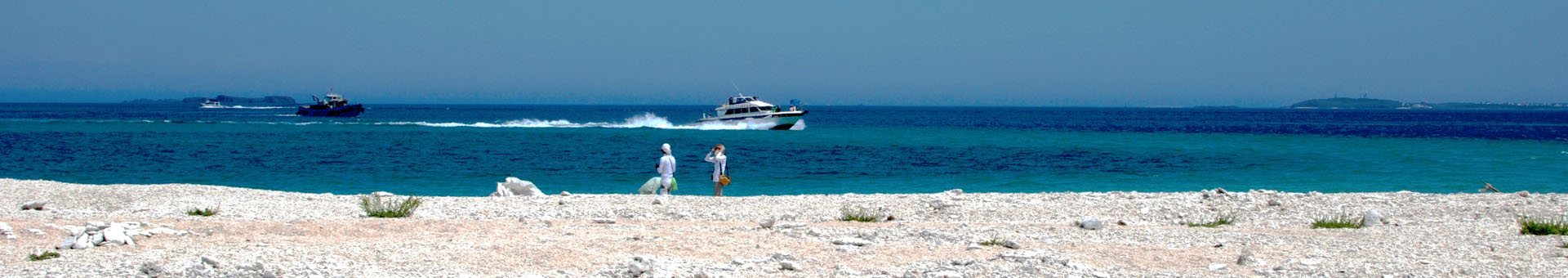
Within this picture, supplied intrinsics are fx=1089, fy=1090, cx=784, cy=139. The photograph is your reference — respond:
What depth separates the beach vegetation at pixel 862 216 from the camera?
Answer: 479 inches

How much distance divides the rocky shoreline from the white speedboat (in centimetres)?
4558

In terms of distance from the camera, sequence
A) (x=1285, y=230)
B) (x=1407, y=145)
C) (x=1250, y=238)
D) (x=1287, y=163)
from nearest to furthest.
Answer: (x=1250, y=238), (x=1285, y=230), (x=1287, y=163), (x=1407, y=145)

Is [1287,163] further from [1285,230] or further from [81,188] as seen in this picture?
[81,188]

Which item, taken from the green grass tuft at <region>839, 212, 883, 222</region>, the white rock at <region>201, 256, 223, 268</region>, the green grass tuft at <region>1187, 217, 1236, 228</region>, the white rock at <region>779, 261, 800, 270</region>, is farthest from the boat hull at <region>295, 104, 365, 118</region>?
the white rock at <region>779, 261, 800, 270</region>

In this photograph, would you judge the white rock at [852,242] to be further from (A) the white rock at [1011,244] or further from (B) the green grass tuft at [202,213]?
(B) the green grass tuft at [202,213]

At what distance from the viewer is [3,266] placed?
7473 millimetres

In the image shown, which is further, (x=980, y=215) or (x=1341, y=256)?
(x=980, y=215)

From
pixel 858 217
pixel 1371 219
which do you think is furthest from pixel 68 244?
pixel 1371 219

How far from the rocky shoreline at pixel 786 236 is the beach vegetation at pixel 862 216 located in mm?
66

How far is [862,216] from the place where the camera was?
40.2 feet

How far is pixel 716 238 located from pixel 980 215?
14.3ft

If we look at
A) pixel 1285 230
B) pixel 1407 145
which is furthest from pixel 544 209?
pixel 1407 145

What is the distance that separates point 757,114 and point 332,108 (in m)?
52.3

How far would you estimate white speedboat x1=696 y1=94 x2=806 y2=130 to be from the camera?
60.6 m
